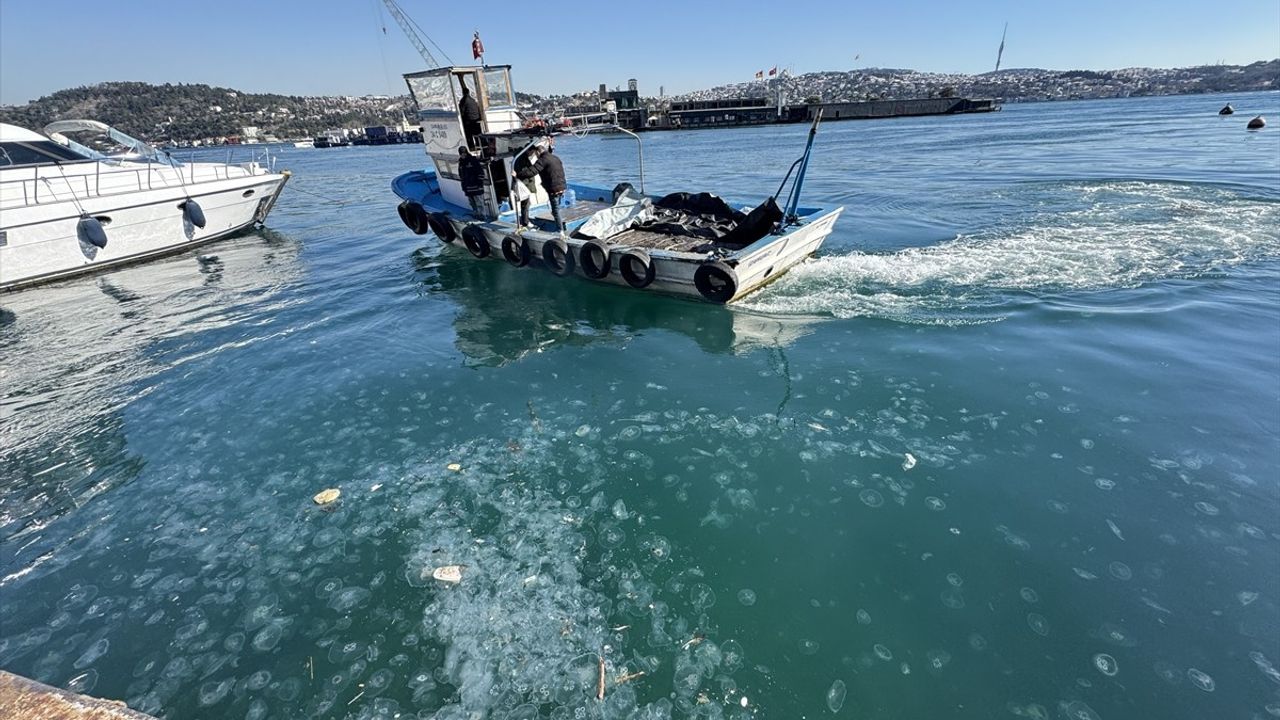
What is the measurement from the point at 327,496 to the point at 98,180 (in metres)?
15.8

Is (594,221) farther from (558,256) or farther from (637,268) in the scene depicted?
(637,268)

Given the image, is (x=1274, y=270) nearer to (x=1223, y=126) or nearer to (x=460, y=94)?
(x=460, y=94)

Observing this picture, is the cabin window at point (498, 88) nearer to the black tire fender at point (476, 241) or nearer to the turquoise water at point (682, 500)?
the black tire fender at point (476, 241)

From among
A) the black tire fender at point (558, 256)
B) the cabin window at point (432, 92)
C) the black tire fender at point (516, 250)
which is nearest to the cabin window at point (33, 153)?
the cabin window at point (432, 92)

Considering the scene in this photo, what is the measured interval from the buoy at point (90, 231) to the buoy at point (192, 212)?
94.0 inches

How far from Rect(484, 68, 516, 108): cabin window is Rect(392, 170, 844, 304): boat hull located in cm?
276

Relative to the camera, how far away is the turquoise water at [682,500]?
3.64 m

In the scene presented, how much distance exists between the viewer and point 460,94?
485 inches

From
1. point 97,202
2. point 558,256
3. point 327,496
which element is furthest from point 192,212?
point 327,496

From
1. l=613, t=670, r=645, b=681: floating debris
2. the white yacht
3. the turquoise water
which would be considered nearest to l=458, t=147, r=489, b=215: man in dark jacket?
the turquoise water

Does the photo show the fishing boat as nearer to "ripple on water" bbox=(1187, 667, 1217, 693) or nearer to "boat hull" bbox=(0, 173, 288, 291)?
"ripple on water" bbox=(1187, 667, 1217, 693)

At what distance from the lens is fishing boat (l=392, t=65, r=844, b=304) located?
390 inches

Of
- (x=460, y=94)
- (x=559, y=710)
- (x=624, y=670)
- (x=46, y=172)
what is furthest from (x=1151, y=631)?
(x=46, y=172)

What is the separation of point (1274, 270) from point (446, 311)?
599 inches
